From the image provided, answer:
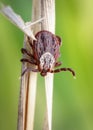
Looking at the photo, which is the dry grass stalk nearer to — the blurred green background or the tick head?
the tick head

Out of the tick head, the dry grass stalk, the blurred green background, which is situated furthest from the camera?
the blurred green background

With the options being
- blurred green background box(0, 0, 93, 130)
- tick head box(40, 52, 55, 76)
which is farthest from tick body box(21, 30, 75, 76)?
blurred green background box(0, 0, 93, 130)

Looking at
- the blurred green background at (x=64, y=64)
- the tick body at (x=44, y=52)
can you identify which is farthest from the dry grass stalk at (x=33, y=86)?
the blurred green background at (x=64, y=64)

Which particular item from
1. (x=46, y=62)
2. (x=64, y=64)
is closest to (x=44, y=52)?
(x=46, y=62)

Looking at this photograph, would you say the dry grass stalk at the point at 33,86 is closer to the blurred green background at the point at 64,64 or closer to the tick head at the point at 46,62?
the tick head at the point at 46,62

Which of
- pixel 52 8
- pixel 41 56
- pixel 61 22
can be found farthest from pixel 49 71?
pixel 61 22
